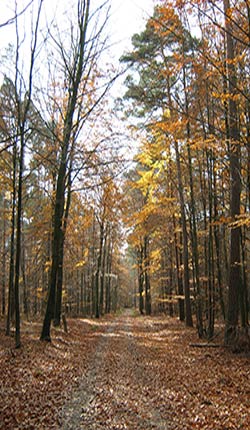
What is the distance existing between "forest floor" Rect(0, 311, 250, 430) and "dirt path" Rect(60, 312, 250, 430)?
15 mm

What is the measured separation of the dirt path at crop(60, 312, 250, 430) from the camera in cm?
545

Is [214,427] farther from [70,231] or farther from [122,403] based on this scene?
[70,231]

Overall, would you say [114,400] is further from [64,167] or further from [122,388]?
[64,167]

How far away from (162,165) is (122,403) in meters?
13.6

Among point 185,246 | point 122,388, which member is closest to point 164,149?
point 185,246

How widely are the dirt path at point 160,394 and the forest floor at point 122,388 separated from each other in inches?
0.6

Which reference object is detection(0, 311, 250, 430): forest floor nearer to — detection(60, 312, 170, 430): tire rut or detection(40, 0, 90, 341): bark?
detection(60, 312, 170, 430): tire rut

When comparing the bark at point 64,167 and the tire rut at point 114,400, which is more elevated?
the bark at point 64,167

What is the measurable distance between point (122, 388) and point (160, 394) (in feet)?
2.93

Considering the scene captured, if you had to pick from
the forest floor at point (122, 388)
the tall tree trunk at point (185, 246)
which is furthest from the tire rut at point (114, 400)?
the tall tree trunk at point (185, 246)

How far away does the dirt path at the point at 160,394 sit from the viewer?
545cm

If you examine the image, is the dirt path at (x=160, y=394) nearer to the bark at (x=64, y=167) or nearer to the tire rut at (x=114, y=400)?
the tire rut at (x=114, y=400)

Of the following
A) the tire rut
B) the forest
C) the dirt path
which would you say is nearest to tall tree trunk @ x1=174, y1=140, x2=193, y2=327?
the forest

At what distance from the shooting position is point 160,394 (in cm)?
686
